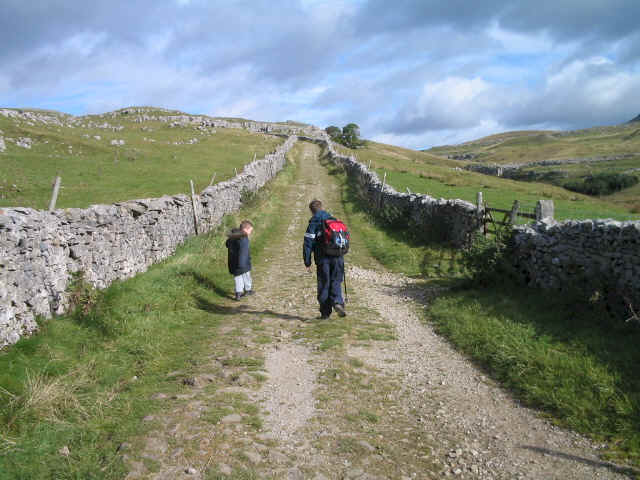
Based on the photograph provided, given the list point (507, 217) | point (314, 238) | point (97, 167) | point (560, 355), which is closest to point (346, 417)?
point (560, 355)

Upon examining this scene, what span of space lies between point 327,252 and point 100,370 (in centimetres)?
411

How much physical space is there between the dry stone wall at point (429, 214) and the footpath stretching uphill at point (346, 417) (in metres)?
6.66

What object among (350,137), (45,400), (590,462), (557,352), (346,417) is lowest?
(590,462)

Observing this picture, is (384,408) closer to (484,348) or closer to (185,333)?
(484,348)

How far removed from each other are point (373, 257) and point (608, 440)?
411 inches

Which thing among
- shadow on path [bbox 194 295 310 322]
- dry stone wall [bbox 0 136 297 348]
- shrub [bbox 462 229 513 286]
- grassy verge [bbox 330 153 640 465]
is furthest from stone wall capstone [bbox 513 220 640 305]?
dry stone wall [bbox 0 136 297 348]

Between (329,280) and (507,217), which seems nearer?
(329,280)

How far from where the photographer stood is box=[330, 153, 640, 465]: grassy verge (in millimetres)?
4656

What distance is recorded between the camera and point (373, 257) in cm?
1462

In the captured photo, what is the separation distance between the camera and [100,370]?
5797 millimetres

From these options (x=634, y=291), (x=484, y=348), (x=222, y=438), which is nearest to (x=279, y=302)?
(x=484, y=348)

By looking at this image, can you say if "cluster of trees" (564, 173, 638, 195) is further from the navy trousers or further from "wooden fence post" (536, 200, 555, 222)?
the navy trousers

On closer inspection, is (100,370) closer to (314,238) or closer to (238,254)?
(314,238)

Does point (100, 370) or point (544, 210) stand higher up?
point (544, 210)
